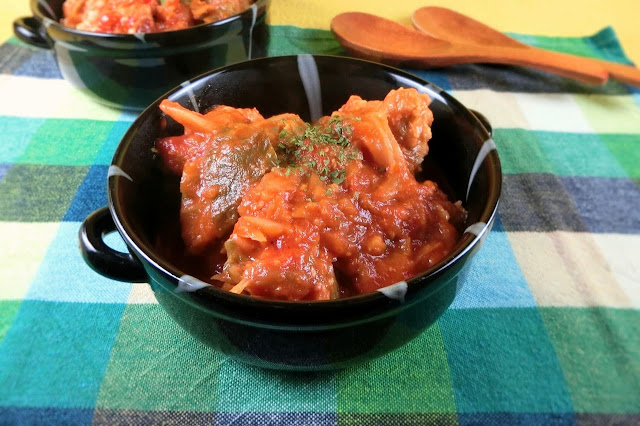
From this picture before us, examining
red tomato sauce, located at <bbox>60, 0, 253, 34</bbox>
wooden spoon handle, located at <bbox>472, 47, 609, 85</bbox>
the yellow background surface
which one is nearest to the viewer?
red tomato sauce, located at <bbox>60, 0, 253, 34</bbox>

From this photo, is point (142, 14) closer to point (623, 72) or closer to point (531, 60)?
point (531, 60)

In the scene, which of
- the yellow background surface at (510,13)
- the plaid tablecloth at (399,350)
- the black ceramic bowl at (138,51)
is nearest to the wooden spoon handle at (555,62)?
the plaid tablecloth at (399,350)

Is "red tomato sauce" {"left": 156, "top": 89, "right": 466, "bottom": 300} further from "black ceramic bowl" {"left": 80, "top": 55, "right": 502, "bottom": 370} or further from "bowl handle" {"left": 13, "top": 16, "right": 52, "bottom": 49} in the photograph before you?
"bowl handle" {"left": 13, "top": 16, "right": 52, "bottom": 49}

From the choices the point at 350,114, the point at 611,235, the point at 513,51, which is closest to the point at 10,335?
the point at 350,114

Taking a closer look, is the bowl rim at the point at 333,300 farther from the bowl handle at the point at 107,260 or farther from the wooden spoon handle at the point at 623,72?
the wooden spoon handle at the point at 623,72

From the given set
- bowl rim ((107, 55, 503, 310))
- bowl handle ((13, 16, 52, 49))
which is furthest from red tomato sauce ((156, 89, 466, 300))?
bowl handle ((13, 16, 52, 49))

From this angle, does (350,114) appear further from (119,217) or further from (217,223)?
(119,217)
